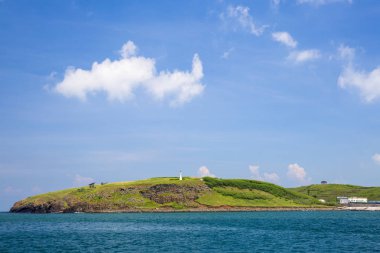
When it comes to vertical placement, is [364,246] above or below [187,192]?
below

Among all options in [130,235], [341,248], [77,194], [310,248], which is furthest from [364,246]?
[77,194]

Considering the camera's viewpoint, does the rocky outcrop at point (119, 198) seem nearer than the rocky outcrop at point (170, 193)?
Yes

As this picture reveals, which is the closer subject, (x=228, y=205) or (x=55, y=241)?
(x=55, y=241)

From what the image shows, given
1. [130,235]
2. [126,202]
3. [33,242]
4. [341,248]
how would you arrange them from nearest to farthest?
[341,248], [33,242], [130,235], [126,202]

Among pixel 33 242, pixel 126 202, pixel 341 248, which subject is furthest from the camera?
pixel 126 202

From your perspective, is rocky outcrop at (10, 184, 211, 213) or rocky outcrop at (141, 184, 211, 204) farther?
rocky outcrop at (141, 184, 211, 204)

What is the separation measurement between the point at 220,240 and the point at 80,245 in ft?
75.6

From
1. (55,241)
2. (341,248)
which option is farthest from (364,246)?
(55,241)

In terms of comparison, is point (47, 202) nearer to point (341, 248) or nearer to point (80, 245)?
point (80, 245)

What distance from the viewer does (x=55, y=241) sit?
71875 millimetres

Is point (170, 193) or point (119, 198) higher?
point (170, 193)

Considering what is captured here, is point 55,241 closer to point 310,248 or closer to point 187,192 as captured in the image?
point 310,248

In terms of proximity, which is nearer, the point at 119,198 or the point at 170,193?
the point at 119,198

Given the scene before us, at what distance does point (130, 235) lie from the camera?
269ft
